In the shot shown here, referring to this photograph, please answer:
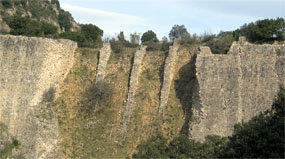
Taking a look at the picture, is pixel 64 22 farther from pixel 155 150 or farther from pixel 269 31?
pixel 155 150

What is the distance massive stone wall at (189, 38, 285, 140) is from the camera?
67.1 ft

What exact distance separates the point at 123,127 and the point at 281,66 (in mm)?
10754

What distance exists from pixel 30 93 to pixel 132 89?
23.3ft

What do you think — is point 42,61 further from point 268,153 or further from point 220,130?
point 268,153

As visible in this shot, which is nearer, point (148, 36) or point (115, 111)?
point (115, 111)

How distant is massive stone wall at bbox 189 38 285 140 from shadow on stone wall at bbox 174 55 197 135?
6.05ft

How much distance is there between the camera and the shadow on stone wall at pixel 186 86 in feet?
75.7

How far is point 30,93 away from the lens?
24.4 meters

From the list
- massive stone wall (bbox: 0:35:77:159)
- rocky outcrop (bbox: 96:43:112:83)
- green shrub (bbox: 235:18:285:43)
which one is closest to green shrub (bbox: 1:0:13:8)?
massive stone wall (bbox: 0:35:77:159)

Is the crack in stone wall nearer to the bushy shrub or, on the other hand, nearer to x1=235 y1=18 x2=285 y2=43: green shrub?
the bushy shrub

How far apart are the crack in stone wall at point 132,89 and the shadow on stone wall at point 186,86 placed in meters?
3.13

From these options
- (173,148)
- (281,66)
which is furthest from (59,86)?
(281,66)

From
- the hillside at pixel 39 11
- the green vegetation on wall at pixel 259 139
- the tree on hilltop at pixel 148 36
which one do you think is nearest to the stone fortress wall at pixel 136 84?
the green vegetation on wall at pixel 259 139

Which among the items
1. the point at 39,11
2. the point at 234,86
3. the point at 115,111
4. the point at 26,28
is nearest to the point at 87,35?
the point at 26,28
